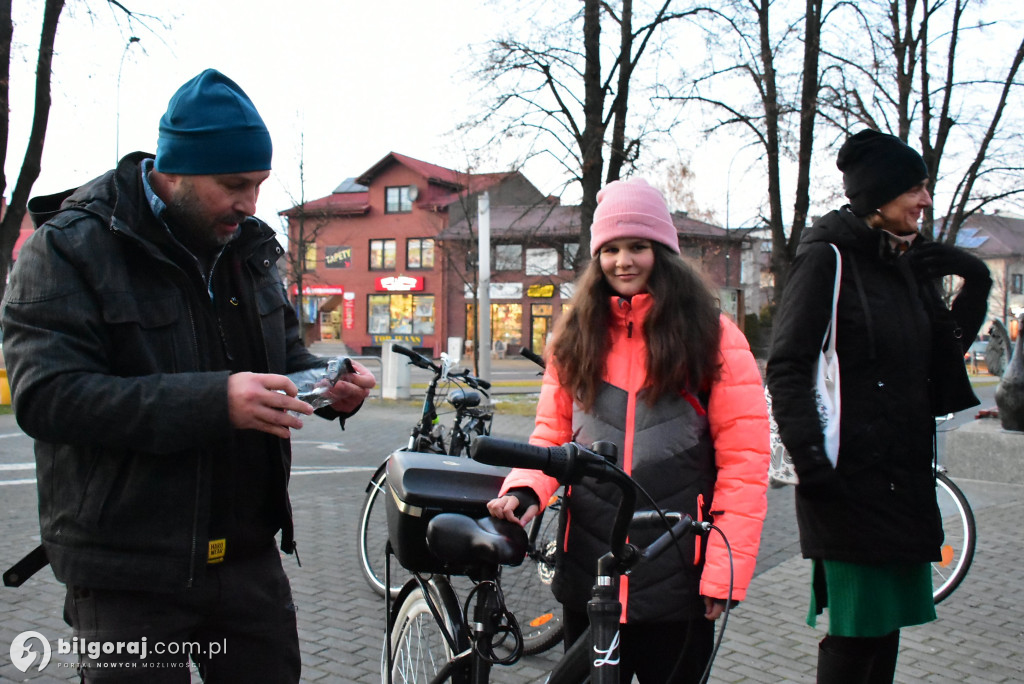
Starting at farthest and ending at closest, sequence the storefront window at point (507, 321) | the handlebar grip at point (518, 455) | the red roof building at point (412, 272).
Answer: the storefront window at point (507, 321) < the red roof building at point (412, 272) < the handlebar grip at point (518, 455)

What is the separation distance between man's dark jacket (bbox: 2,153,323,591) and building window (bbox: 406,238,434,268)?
4758cm

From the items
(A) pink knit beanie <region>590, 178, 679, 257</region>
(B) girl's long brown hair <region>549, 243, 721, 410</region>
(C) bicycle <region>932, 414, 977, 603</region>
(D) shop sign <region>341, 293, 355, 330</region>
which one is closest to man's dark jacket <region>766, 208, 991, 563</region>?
(B) girl's long brown hair <region>549, 243, 721, 410</region>

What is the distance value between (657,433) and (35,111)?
13.9 metres

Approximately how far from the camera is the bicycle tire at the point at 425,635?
257cm

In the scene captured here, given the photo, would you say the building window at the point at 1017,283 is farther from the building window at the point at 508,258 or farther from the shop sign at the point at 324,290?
the shop sign at the point at 324,290

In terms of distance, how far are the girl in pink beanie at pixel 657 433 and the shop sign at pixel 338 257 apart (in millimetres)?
49869

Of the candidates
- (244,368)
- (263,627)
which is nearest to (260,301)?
(244,368)

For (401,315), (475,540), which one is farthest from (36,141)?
(401,315)

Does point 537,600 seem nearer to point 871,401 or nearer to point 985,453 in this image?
point 871,401

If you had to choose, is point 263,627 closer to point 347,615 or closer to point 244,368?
point 244,368

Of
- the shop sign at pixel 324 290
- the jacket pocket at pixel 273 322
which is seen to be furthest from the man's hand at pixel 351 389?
the shop sign at pixel 324 290

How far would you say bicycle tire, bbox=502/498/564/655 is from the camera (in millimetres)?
4109

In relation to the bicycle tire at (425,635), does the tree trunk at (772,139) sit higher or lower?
higher

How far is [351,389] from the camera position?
2256 millimetres
